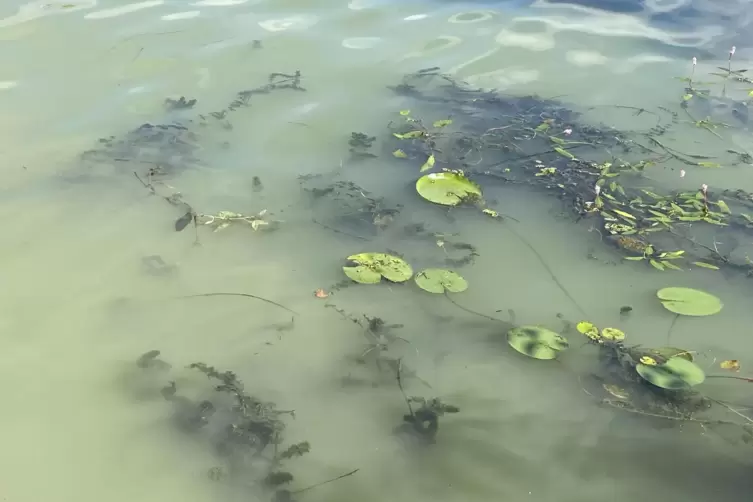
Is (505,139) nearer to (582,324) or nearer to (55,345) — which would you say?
(582,324)

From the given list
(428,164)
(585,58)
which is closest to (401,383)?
(428,164)

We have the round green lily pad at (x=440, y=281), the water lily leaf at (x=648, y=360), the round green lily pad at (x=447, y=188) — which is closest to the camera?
the water lily leaf at (x=648, y=360)

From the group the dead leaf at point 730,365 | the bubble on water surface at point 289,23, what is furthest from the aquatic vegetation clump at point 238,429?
the bubble on water surface at point 289,23

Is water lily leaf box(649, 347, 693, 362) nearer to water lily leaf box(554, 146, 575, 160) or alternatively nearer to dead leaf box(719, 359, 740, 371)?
dead leaf box(719, 359, 740, 371)

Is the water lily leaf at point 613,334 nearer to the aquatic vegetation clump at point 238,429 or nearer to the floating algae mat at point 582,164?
the floating algae mat at point 582,164

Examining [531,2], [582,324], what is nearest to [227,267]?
[582,324]

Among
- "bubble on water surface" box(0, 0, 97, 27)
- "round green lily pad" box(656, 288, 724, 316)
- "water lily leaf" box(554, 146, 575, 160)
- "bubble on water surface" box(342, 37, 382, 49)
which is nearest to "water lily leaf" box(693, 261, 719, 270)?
"round green lily pad" box(656, 288, 724, 316)
